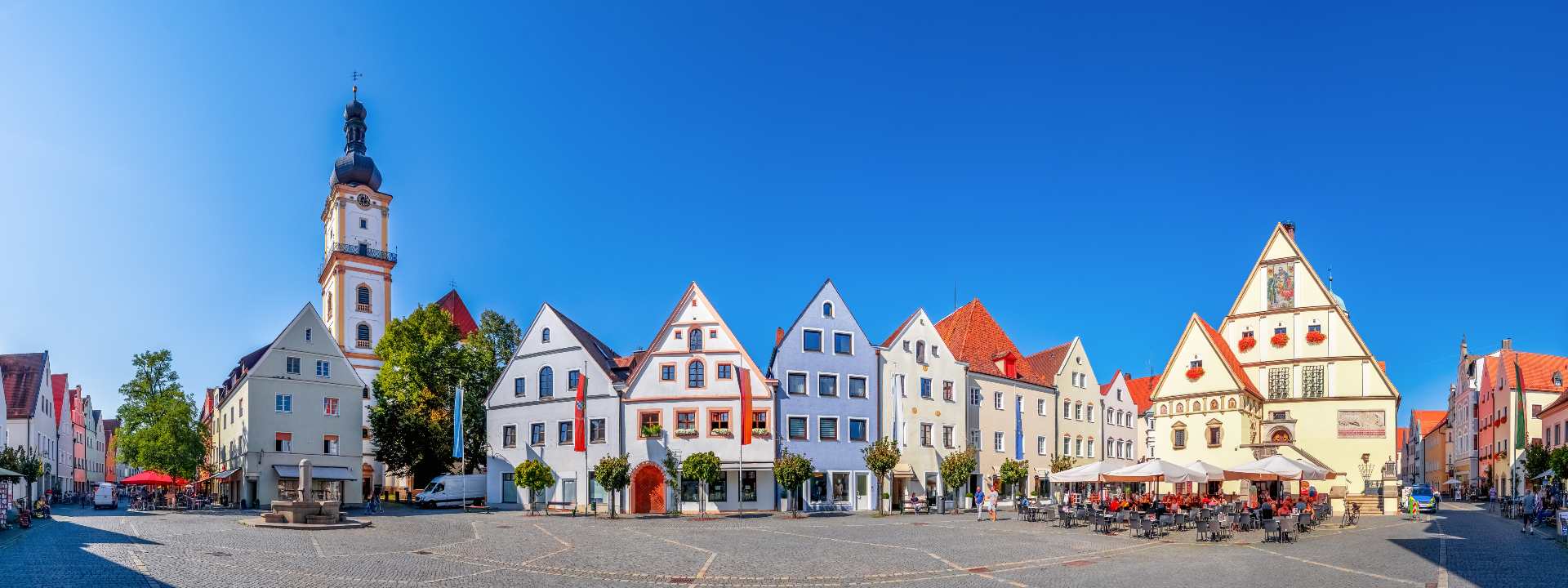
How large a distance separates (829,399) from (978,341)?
45.3 feet

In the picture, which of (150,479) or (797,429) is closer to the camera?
(797,429)

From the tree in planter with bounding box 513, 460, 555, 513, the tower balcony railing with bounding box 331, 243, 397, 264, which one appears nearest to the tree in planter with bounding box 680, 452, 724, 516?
the tree in planter with bounding box 513, 460, 555, 513

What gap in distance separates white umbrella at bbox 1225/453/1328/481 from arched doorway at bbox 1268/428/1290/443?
20063 millimetres

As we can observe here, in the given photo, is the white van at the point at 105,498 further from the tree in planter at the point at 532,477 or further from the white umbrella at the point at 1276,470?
the white umbrella at the point at 1276,470

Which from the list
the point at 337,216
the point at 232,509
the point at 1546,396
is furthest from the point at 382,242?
the point at 1546,396

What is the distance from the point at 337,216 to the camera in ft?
266

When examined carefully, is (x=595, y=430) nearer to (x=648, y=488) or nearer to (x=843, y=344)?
(x=648, y=488)

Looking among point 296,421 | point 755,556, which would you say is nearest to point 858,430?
point 755,556

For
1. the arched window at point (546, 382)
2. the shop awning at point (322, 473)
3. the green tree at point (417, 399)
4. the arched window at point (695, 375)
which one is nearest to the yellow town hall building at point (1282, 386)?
the arched window at point (695, 375)

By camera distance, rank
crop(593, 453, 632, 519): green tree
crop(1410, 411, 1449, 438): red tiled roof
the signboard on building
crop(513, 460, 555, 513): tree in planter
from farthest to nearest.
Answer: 1. crop(1410, 411, 1449, 438): red tiled roof
2. the signboard on building
3. crop(513, 460, 555, 513): tree in planter
4. crop(593, 453, 632, 519): green tree

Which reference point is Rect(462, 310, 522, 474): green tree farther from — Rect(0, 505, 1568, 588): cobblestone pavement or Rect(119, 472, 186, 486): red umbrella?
Rect(0, 505, 1568, 588): cobblestone pavement

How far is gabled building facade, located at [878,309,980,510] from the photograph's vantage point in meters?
55.9

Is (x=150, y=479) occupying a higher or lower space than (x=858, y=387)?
lower

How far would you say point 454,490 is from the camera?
5841 centimetres
